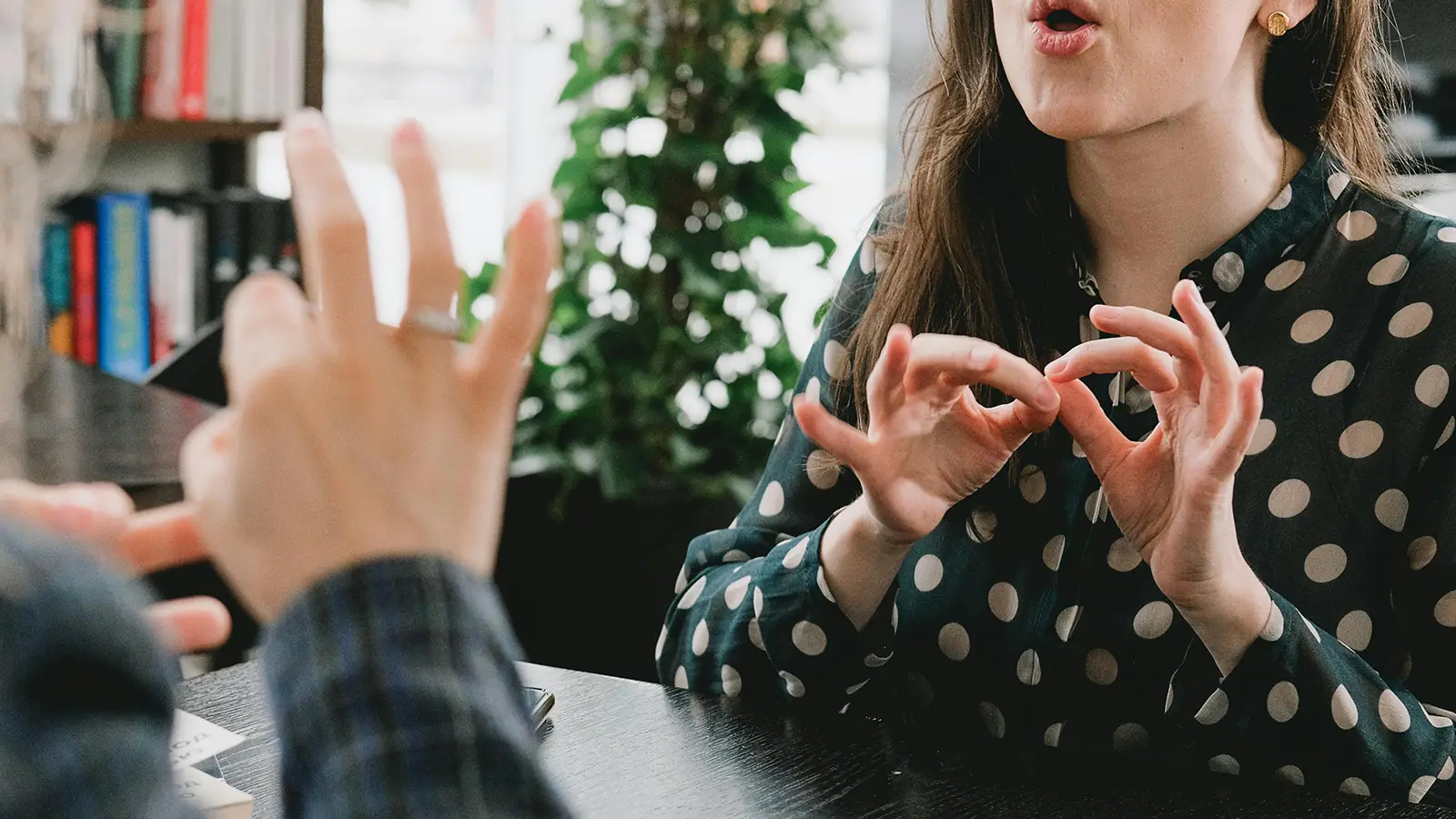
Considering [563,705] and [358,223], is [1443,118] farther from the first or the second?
[358,223]

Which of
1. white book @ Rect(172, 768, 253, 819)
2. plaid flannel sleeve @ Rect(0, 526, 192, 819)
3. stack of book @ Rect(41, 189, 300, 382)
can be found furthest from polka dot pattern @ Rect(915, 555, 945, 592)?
stack of book @ Rect(41, 189, 300, 382)

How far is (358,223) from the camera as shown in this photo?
20.9 inches

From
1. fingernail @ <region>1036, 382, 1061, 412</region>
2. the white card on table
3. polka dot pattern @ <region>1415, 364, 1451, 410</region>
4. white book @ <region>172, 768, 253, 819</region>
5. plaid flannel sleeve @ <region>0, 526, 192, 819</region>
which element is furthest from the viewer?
polka dot pattern @ <region>1415, 364, 1451, 410</region>

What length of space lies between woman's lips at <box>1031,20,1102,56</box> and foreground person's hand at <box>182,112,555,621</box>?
87 centimetres

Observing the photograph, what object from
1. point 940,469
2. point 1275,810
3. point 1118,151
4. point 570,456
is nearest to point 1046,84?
point 1118,151

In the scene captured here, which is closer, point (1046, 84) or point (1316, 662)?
point (1316, 662)

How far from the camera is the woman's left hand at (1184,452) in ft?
3.35

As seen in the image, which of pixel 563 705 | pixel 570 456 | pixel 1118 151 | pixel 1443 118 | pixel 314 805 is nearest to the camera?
pixel 314 805

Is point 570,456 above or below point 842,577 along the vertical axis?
below

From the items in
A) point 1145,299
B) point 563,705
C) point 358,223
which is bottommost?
point 563,705

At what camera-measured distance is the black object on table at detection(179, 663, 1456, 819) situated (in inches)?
36.8

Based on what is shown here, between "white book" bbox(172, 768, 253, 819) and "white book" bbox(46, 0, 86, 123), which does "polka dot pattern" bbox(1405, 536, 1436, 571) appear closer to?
Result: "white book" bbox(172, 768, 253, 819)

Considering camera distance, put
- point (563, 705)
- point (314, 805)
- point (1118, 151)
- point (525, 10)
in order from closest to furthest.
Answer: point (314, 805) < point (563, 705) < point (1118, 151) < point (525, 10)

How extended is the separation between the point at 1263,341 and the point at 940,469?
0.39 metres
